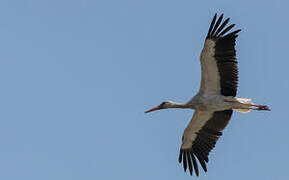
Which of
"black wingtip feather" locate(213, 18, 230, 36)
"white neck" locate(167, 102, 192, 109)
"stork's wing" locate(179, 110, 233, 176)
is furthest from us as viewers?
"stork's wing" locate(179, 110, 233, 176)

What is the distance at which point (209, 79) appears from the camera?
19.9 metres

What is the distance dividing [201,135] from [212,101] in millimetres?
1554

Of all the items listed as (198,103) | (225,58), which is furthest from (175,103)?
(225,58)

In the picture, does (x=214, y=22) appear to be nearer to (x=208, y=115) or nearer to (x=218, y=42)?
(x=218, y=42)

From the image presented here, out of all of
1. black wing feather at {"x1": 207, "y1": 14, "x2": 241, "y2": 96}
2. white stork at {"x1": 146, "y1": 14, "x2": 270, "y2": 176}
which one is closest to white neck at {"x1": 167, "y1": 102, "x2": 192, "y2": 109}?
white stork at {"x1": 146, "y1": 14, "x2": 270, "y2": 176}

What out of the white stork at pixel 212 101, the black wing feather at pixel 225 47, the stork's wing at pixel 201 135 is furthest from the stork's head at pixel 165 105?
the black wing feather at pixel 225 47

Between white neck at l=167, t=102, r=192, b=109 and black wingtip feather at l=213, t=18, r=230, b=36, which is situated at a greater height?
black wingtip feather at l=213, t=18, r=230, b=36

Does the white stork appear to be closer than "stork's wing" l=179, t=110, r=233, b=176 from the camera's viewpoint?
Yes

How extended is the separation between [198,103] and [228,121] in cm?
133

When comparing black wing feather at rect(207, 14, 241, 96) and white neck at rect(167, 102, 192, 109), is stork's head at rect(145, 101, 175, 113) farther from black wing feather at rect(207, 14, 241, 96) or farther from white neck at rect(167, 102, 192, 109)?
black wing feather at rect(207, 14, 241, 96)

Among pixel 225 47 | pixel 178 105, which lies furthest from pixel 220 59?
Answer: pixel 178 105

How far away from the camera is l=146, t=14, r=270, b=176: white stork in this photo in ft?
63.2

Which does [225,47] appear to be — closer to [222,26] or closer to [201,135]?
[222,26]

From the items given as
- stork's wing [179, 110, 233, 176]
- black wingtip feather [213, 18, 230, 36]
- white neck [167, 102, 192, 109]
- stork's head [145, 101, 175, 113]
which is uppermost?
black wingtip feather [213, 18, 230, 36]
